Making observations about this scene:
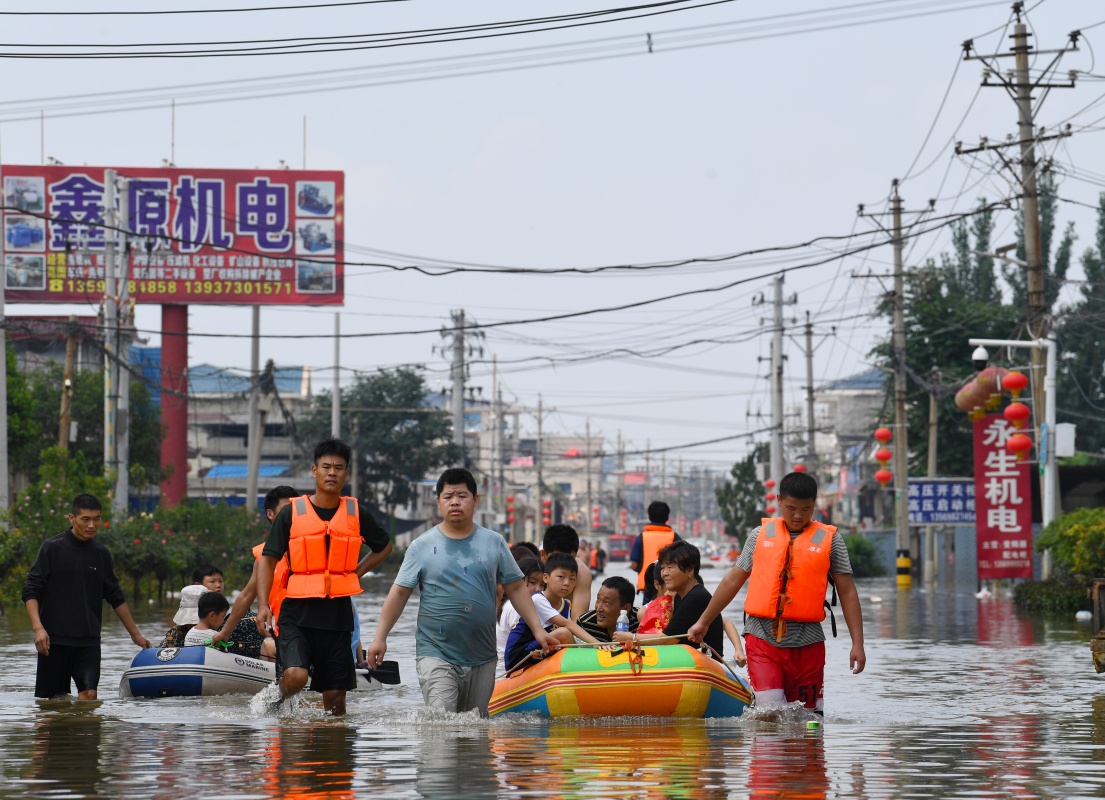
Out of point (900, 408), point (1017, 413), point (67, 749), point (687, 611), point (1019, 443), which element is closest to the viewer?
point (67, 749)

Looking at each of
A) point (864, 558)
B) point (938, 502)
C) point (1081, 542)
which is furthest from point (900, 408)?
point (1081, 542)

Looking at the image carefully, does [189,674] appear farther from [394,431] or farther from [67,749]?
[394,431]

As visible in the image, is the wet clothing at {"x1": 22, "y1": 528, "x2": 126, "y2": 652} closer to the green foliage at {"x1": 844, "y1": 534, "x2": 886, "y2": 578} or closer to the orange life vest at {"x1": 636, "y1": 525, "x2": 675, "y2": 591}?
the orange life vest at {"x1": 636, "y1": 525, "x2": 675, "y2": 591}

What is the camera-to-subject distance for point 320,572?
1077cm

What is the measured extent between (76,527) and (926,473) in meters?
49.0

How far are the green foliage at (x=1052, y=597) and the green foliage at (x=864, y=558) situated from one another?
28711 millimetres

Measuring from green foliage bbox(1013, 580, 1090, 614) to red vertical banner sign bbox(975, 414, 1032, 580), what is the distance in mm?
1046

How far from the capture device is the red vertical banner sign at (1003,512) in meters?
33.1

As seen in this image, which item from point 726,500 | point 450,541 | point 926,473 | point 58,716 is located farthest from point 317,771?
point 726,500

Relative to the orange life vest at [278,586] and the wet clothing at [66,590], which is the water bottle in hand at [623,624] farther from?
the wet clothing at [66,590]

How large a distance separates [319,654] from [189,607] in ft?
18.2

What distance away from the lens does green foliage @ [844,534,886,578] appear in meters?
61.1

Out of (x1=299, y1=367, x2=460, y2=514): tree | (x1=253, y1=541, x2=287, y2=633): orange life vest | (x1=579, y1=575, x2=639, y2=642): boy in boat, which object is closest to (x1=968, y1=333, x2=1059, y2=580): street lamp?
(x1=579, y1=575, x2=639, y2=642): boy in boat

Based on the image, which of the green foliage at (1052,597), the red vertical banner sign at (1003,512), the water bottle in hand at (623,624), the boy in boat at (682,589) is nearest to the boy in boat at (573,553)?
the water bottle in hand at (623,624)
